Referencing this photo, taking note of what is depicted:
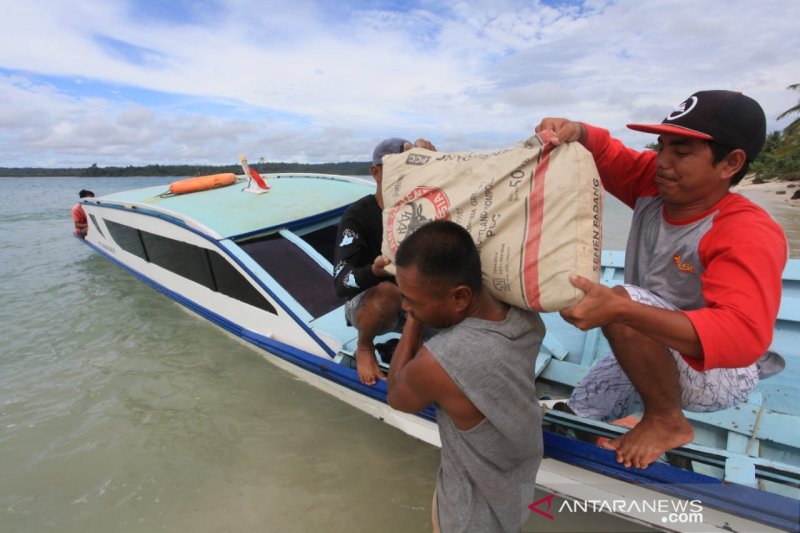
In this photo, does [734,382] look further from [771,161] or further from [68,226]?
[771,161]

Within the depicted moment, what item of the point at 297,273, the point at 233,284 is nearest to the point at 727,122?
the point at 297,273

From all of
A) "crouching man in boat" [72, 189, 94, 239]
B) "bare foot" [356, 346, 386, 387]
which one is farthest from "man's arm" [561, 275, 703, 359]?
"crouching man in boat" [72, 189, 94, 239]

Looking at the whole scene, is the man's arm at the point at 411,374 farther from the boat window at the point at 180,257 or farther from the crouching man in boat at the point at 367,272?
the boat window at the point at 180,257

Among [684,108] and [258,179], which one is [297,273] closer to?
[258,179]

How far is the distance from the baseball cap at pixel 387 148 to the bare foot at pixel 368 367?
1305 mm

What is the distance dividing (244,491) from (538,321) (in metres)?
2.71

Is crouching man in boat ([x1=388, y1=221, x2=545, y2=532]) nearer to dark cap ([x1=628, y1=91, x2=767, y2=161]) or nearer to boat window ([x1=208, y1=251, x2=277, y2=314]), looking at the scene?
dark cap ([x1=628, y1=91, x2=767, y2=161])

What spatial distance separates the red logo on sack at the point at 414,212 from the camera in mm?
1688

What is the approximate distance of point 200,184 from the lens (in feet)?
19.2

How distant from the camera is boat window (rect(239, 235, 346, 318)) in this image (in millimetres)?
3836

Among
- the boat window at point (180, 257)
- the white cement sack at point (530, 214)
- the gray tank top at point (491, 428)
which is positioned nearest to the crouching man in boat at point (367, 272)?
the white cement sack at point (530, 214)

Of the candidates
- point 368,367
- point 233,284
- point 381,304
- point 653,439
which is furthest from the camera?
point 233,284

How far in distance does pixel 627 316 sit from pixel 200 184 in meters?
5.88

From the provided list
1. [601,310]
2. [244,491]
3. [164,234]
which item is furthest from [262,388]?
[601,310]
